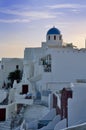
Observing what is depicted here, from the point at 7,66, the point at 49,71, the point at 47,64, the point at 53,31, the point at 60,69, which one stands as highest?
the point at 53,31

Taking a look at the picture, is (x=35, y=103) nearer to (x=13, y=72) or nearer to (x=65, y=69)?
(x=65, y=69)

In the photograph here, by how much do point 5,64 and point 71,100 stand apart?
26.4 meters

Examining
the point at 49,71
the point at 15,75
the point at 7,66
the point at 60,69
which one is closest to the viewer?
the point at 60,69

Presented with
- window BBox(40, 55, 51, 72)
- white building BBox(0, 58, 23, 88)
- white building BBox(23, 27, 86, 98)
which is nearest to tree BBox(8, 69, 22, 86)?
white building BBox(0, 58, 23, 88)

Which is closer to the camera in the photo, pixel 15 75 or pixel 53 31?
pixel 53 31

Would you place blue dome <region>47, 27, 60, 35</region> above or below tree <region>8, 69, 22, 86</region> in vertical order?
above

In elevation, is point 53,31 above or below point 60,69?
above

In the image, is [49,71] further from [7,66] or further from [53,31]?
[7,66]

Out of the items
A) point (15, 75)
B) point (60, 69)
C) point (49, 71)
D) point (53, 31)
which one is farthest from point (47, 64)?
point (15, 75)

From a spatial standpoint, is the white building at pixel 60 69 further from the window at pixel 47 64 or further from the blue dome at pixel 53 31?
the blue dome at pixel 53 31

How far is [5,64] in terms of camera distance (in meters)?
42.8

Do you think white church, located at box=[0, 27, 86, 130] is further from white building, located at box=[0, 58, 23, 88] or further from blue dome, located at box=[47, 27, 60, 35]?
white building, located at box=[0, 58, 23, 88]

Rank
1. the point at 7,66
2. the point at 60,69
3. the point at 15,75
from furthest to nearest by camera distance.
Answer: the point at 7,66 → the point at 15,75 → the point at 60,69

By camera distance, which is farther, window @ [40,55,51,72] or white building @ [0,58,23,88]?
white building @ [0,58,23,88]
